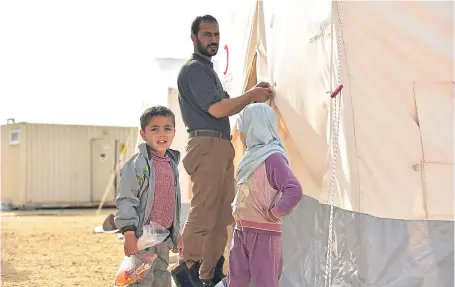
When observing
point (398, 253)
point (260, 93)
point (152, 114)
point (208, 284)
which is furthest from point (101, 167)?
point (398, 253)

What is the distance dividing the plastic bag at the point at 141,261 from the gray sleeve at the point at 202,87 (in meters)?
0.89

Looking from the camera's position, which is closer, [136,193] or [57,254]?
[136,193]

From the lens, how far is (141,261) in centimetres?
264

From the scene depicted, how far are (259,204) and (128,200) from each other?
0.66 meters

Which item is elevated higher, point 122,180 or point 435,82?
point 435,82

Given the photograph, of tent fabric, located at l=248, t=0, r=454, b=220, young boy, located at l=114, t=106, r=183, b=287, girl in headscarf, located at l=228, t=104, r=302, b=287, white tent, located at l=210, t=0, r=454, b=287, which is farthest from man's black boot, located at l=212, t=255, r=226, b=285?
tent fabric, located at l=248, t=0, r=454, b=220

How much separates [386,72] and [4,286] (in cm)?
388

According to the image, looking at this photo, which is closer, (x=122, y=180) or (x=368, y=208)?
(x=368, y=208)

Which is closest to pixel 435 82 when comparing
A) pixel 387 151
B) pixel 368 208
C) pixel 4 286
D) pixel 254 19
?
pixel 387 151

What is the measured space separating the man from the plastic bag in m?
0.59

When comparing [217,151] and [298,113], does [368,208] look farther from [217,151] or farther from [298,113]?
[217,151]

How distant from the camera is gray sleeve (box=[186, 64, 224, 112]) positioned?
321 centimetres

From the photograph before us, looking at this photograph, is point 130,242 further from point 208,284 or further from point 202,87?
point 202,87

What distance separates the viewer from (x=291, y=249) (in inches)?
121
